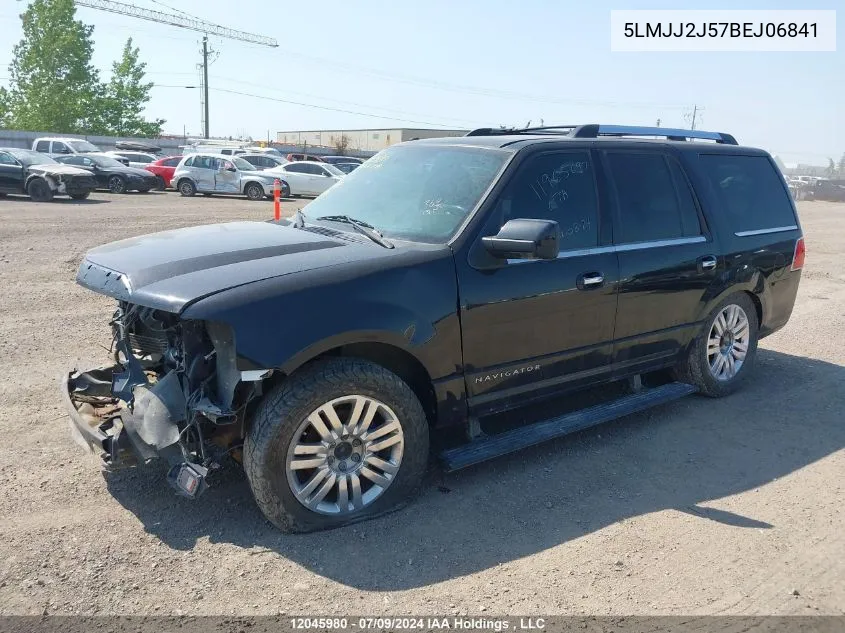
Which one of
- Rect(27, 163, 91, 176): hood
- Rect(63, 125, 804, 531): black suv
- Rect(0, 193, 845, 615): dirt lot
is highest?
Rect(27, 163, 91, 176): hood

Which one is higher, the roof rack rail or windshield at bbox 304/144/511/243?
the roof rack rail

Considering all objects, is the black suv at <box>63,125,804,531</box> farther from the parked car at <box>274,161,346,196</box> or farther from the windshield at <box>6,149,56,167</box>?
the parked car at <box>274,161,346,196</box>

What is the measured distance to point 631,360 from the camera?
481 centimetres

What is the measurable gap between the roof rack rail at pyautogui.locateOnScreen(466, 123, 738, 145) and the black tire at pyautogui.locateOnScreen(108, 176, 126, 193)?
891 inches

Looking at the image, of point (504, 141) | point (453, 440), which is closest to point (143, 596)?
point (453, 440)

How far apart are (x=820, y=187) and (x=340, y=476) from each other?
48735mm

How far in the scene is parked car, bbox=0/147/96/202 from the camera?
1980 cm

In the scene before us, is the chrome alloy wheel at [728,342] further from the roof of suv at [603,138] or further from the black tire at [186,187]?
the black tire at [186,187]

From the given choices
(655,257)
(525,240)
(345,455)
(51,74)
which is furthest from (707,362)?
(51,74)

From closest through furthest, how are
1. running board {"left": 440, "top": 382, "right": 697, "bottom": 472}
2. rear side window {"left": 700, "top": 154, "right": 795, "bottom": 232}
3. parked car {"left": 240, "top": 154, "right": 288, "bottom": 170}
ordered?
running board {"left": 440, "top": 382, "right": 697, "bottom": 472} < rear side window {"left": 700, "top": 154, "right": 795, "bottom": 232} < parked car {"left": 240, "top": 154, "right": 288, "bottom": 170}

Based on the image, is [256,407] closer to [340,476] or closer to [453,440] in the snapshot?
[340,476]

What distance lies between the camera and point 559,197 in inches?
171

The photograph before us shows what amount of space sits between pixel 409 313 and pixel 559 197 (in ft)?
4.59

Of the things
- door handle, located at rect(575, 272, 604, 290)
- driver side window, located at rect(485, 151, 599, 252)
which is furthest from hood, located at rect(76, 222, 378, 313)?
door handle, located at rect(575, 272, 604, 290)
